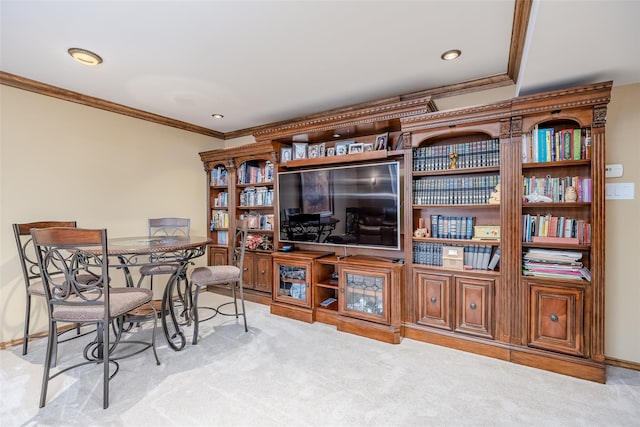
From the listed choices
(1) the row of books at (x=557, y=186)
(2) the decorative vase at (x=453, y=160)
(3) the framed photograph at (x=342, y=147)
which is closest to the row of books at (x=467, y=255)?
(1) the row of books at (x=557, y=186)

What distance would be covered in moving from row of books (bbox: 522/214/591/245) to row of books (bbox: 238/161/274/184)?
113 inches

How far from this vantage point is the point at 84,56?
2.30 meters

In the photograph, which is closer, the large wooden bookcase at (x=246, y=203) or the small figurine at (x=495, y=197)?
the small figurine at (x=495, y=197)

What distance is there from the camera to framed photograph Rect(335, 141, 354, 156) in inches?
130

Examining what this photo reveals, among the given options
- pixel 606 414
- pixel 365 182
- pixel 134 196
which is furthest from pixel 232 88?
pixel 606 414

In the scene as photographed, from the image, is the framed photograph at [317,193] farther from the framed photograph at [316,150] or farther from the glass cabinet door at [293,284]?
the glass cabinet door at [293,284]

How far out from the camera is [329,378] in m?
2.11

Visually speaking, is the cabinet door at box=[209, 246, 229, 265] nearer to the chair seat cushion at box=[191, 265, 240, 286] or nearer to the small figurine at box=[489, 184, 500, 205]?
the chair seat cushion at box=[191, 265, 240, 286]

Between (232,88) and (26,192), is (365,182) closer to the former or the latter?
(232,88)

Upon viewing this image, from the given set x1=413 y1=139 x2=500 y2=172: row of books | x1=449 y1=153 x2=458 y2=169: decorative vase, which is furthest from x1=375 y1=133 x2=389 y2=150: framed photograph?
x1=449 y1=153 x2=458 y2=169: decorative vase

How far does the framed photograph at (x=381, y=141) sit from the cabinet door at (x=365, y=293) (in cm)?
131

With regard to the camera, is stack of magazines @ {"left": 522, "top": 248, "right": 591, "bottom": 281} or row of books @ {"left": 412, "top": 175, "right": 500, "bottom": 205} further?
row of books @ {"left": 412, "top": 175, "right": 500, "bottom": 205}

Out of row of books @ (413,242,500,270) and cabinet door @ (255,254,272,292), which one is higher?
row of books @ (413,242,500,270)

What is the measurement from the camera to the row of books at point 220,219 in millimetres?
4352
